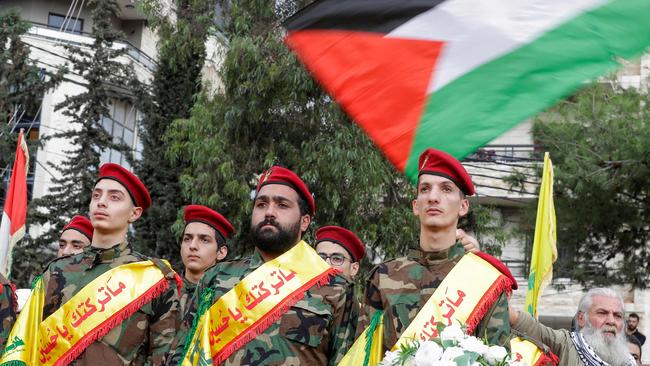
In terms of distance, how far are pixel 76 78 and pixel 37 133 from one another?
1762 millimetres

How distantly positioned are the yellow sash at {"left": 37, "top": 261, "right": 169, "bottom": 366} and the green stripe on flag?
1.98 metres

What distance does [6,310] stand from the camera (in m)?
6.18

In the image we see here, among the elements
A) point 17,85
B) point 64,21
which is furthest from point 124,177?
point 64,21

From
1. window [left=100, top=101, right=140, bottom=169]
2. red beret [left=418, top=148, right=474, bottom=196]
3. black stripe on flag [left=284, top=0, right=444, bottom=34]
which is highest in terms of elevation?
black stripe on flag [left=284, top=0, right=444, bottom=34]

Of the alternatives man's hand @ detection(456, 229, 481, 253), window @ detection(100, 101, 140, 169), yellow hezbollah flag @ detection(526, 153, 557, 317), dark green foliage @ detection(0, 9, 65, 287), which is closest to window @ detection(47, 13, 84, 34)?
window @ detection(100, 101, 140, 169)

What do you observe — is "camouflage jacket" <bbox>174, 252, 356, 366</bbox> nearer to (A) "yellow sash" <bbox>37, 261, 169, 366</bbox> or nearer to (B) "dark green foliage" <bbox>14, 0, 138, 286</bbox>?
(A) "yellow sash" <bbox>37, 261, 169, 366</bbox>

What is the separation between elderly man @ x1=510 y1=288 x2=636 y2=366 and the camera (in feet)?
21.9

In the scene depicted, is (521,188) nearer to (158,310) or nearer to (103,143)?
(103,143)

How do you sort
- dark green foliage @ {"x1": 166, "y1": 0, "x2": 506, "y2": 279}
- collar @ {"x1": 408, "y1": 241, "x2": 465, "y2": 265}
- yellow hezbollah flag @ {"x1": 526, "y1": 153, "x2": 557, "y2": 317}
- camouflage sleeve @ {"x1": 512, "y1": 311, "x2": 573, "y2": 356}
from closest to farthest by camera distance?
collar @ {"x1": 408, "y1": 241, "x2": 465, "y2": 265} < camouflage sleeve @ {"x1": 512, "y1": 311, "x2": 573, "y2": 356} < yellow hezbollah flag @ {"x1": 526, "y1": 153, "x2": 557, "y2": 317} < dark green foliage @ {"x1": 166, "y1": 0, "x2": 506, "y2": 279}

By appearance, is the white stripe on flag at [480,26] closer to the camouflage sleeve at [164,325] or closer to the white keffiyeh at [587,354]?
the camouflage sleeve at [164,325]

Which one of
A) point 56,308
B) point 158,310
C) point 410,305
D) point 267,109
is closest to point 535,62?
point 410,305

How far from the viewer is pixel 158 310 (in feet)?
20.3

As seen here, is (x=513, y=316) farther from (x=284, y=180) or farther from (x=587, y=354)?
(x=284, y=180)

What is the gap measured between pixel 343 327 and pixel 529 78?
5.43 feet
